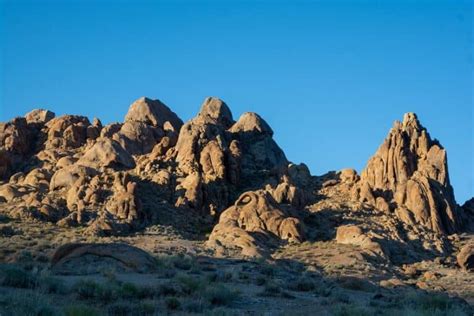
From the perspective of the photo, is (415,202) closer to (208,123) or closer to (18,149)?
(208,123)

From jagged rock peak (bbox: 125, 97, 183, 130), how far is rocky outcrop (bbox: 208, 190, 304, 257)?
87.3ft

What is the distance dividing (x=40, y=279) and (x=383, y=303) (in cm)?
1190

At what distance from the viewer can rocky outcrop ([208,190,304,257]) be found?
48969 mm

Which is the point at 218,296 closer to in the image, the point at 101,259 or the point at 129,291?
the point at 129,291

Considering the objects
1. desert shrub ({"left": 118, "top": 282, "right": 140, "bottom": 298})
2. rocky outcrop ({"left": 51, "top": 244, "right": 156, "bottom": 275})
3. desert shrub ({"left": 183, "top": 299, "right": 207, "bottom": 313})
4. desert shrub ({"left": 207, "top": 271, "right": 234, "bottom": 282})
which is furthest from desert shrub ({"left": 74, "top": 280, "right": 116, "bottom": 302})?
rocky outcrop ({"left": 51, "top": 244, "right": 156, "bottom": 275})

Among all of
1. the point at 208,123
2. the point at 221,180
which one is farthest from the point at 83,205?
the point at 208,123

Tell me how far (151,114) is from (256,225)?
31865 mm

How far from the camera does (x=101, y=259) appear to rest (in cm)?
3009

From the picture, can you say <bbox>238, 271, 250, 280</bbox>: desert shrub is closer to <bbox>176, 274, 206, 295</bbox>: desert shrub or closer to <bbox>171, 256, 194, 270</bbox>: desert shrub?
<bbox>171, 256, 194, 270</bbox>: desert shrub

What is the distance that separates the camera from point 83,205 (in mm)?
56156

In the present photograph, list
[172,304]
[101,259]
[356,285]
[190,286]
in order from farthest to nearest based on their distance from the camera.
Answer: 1. [356,285]
2. [101,259]
3. [190,286]
4. [172,304]

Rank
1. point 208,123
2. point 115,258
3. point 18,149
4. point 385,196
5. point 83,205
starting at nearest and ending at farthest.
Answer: point 115,258 < point 83,205 < point 385,196 < point 208,123 < point 18,149

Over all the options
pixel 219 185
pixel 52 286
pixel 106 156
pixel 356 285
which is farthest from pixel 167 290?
pixel 106 156

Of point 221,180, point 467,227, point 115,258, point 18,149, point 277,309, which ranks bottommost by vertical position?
point 277,309
